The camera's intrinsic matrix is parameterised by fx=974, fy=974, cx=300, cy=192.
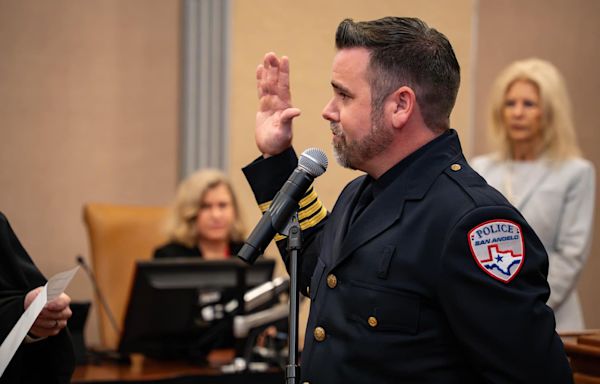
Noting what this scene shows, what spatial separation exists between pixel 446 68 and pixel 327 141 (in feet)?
11.7

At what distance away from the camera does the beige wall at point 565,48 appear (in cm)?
597

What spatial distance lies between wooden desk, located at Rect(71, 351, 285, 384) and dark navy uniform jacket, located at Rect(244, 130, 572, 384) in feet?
4.49

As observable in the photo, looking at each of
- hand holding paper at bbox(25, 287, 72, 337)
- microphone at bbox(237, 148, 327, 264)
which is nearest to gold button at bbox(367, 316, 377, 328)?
microphone at bbox(237, 148, 327, 264)

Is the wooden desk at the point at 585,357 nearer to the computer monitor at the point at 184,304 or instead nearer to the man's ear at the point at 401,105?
the man's ear at the point at 401,105

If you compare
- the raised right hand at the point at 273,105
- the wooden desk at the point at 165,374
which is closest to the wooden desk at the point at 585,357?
the raised right hand at the point at 273,105

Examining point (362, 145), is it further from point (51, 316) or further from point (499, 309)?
point (51, 316)

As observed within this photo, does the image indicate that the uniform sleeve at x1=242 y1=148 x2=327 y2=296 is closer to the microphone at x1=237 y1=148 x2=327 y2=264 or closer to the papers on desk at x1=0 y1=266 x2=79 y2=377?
the microphone at x1=237 y1=148 x2=327 y2=264

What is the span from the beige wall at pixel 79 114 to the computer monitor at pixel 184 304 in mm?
1742

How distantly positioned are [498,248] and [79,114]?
3.81 metres

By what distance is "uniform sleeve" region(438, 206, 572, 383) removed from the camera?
166cm

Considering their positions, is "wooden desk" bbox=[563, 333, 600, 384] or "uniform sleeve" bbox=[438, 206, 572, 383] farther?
"wooden desk" bbox=[563, 333, 600, 384]

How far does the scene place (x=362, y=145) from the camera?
1.88m

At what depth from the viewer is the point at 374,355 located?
5.78ft

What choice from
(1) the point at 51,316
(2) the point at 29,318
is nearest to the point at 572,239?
(1) the point at 51,316
